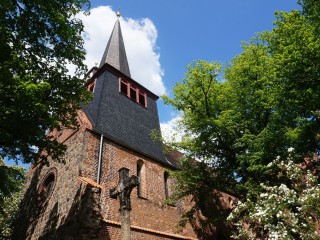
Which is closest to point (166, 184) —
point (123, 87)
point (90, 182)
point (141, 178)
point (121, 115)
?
point (141, 178)

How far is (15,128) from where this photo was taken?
25.5 feet

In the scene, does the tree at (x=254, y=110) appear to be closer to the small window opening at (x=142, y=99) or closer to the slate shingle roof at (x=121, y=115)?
the slate shingle roof at (x=121, y=115)

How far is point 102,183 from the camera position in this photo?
11.5 metres

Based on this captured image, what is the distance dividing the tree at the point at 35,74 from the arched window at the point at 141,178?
201 inches

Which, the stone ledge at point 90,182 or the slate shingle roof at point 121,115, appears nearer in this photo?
the stone ledge at point 90,182

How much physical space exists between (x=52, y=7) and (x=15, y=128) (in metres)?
3.95

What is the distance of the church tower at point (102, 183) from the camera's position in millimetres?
10163

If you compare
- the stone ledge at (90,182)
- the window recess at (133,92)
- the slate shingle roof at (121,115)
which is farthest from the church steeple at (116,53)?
the stone ledge at (90,182)

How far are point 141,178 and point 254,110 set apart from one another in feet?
20.7

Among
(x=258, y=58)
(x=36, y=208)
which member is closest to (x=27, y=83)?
(x=36, y=208)

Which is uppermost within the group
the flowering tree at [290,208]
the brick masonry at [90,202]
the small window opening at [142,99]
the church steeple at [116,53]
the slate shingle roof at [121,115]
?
the church steeple at [116,53]

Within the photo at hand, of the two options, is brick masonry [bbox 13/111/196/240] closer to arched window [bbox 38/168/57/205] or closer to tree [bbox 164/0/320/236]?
arched window [bbox 38/168/57/205]

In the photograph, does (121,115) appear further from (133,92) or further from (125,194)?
(125,194)

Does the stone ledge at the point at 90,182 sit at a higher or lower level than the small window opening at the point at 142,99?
lower
